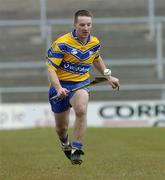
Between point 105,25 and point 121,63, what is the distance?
2890 mm

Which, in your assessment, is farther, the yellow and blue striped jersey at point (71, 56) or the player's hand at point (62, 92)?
the yellow and blue striped jersey at point (71, 56)

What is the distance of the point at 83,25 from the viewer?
873cm

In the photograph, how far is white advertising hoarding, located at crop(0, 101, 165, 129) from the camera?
2341 centimetres

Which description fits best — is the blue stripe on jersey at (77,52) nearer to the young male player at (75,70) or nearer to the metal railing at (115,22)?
the young male player at (75,70)

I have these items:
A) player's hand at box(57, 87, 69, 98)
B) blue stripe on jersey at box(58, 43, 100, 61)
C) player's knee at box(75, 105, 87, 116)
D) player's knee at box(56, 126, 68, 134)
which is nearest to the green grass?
player's knee at box(56, 126, 68, 134)

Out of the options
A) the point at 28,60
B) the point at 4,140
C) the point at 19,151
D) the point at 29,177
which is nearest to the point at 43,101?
the point at 28,60

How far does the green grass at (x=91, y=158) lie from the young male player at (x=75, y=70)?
0.54m

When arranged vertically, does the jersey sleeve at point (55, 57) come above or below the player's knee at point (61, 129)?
above

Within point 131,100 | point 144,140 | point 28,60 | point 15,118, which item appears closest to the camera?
point 144,140

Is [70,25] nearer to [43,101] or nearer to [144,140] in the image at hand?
[43,101]

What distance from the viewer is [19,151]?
12.4 metres

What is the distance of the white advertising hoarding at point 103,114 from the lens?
23406mm

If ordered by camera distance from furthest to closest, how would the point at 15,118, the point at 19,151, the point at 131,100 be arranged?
1. the point at 131,100
2. the point at 15,118
3. the point at 19,151

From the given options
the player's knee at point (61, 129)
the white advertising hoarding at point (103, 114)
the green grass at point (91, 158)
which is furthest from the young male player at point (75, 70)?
the white advertising hoarding at point (103, 114)
